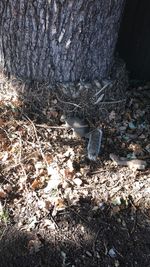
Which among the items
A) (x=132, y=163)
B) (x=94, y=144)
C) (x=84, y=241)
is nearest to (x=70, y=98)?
(x=94, y=144)

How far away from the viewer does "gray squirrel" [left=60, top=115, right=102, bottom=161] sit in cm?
311

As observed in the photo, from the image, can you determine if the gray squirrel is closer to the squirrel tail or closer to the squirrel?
the squirrel tail

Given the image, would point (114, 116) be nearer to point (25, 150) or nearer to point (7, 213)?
point (25, 150)

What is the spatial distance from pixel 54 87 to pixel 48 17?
61 centimetres

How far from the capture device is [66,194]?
2.89 metres

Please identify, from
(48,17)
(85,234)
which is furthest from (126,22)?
(85,234)

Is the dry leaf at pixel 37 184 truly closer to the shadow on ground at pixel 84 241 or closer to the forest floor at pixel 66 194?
the forest floor at pixel 66 194

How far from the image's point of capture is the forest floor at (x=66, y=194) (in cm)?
270

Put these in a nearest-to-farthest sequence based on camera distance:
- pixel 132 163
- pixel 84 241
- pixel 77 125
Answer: pixel 84 241 < pixel 132 163 < pixel 77 125

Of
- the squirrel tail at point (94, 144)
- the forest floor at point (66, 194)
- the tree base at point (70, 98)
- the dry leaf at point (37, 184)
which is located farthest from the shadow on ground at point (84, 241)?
the tree base at point (70, 98)

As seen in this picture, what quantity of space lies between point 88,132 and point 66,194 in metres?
0.58

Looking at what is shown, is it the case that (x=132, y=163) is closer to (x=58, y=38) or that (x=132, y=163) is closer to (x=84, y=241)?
(x=84, y=241)

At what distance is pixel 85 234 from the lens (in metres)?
2.76

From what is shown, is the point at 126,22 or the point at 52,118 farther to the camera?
the point at 126,22
